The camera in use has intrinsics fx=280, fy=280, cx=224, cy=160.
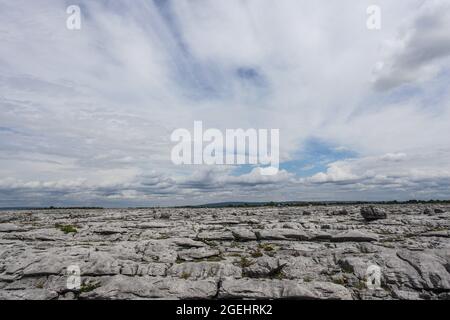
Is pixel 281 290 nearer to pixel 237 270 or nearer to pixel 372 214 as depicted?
pixel 237 270

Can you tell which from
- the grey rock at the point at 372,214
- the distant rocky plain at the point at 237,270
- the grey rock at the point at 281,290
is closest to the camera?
the grey rock at the point at 281,290

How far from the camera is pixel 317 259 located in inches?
880

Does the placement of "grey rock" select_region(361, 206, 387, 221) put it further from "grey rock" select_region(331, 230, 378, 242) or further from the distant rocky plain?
"grey rock" select_region(331, 230, 378, 242)

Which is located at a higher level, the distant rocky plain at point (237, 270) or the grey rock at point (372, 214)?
the grey rock at point (372, 214)

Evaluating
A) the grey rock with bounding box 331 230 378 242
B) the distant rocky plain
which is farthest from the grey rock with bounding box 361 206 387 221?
the grey rock with bounding box 331 230 378 242

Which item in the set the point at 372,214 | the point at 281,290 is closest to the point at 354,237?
the point at 281,290

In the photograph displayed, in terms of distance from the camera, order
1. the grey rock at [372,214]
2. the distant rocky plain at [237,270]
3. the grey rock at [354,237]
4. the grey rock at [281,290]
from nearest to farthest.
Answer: the grey rock at [281,290]
the distant rocky plain at [237,270]
the grey rock at [354,237]
the grey rock at [372,214]

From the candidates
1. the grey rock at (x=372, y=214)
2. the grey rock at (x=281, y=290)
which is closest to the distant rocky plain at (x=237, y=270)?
the grey rock at (x=281, y=290)

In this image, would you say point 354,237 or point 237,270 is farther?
point 354,237

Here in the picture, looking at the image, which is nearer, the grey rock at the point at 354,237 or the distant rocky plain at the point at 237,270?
the distant rocky plain at the point at 237,270

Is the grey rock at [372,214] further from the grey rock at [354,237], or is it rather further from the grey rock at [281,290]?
the grey rock at [281,290]
